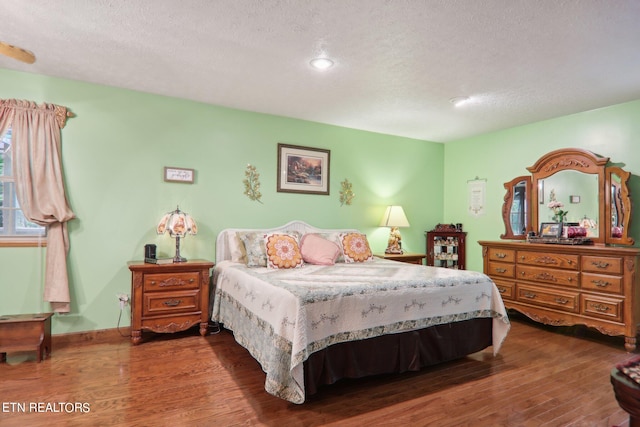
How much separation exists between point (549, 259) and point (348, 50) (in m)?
3.02

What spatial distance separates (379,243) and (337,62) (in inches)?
113

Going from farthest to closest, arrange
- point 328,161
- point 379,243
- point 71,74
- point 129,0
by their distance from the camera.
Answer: point 379,243
point 328,161
point 71,74
point 129,0

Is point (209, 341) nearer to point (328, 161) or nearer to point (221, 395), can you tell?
point (221, 395)

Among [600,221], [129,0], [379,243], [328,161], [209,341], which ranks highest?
[129,0]

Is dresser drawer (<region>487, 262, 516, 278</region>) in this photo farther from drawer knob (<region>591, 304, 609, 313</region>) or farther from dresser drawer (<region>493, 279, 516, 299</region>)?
drawer knob (<region>591, 304, 609, 313</region>)

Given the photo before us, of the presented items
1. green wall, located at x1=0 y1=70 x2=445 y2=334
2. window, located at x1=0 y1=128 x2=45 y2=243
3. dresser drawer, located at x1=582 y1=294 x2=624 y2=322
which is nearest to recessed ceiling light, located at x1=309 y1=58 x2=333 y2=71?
green wall, located at x1=0 y1=70 x2=445 y2=334

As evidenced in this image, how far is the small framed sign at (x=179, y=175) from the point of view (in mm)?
3695

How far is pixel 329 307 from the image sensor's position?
2.26 metres

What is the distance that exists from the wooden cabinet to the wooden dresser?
0.90m

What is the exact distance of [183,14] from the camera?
7.23 feet

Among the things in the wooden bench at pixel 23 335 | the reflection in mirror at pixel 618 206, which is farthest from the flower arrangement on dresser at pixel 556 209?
the wooden bench at pixel 23 335

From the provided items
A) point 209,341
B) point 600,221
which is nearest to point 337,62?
point 209,341

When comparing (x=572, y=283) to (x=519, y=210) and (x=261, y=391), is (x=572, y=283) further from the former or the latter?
(x=261, y=391)

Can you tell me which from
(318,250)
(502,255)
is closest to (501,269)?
(502,255)
